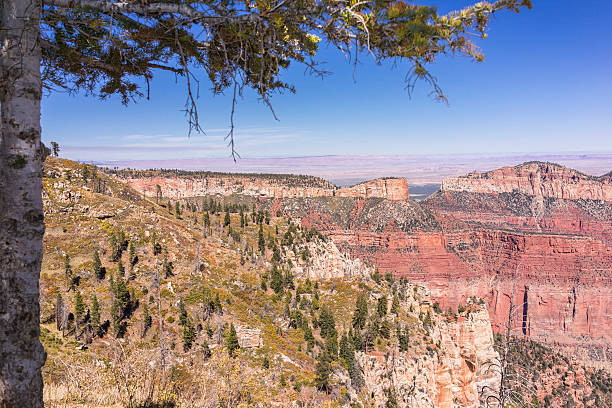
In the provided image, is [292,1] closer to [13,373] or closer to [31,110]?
[31,110]

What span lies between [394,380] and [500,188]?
19708 cm

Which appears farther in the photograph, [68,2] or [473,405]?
[473,405]

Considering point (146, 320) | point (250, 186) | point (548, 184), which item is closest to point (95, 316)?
point (146, 320)

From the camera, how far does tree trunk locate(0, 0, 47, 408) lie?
14.1 ft

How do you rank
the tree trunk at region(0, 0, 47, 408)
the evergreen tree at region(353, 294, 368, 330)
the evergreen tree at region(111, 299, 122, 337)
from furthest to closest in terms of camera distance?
the evergreen tree at region(353, 294, 368, 330), the evergreen tree at region(111, 299, 122, 337), the tree trunk at region(0, 0, 47, 408)

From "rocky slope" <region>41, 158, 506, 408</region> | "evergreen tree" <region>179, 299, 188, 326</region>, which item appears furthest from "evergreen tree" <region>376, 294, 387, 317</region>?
"evergreen tree" <region>179, 299, 188, 326</region>

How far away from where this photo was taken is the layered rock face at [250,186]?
141125mm

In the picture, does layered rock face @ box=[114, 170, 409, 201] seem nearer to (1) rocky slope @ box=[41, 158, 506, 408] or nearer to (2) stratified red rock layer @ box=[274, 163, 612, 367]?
(2) stratified red rock layer @ box=[274, 163, 612, 367]

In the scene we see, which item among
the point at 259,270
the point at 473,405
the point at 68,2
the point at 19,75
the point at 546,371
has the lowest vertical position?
the point at 546,371

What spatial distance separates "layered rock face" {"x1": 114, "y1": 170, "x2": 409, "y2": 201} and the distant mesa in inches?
2746

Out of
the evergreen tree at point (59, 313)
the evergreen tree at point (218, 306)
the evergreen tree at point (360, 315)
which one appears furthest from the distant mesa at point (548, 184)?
the evergreen tree at point (59, 313)

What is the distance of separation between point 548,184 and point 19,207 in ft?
784

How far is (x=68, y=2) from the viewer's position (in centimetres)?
500

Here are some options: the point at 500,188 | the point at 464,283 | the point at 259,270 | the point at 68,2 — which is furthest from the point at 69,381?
the point at 500,188
